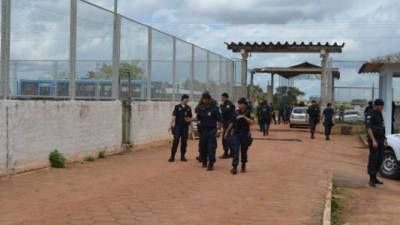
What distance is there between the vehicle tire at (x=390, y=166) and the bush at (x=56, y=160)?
7.20 meters

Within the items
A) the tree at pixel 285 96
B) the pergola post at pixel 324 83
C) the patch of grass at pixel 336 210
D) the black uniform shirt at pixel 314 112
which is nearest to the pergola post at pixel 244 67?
the pergola post at pixel 324 83

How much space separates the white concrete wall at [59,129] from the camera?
39.6ft

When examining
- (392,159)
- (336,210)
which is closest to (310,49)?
(392,159)

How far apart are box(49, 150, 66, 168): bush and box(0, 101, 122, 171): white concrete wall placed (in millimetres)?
121

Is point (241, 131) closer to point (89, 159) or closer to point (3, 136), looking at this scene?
point (89, 159)

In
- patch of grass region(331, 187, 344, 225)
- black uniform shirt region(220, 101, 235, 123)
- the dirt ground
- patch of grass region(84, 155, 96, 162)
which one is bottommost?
patch of grass region(331, 187, 344, 225)

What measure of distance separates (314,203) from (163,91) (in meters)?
13.5

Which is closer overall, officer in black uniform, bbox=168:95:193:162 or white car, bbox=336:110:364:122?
officer in black uniform, bbox=168:95:193:162

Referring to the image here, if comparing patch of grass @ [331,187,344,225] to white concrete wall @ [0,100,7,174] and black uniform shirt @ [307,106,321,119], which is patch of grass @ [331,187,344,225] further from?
black uniform shirt @ [307,106,321,119]

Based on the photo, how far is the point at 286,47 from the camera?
3422 cm

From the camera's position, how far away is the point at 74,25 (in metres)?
14.5

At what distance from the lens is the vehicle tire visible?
1436 cm

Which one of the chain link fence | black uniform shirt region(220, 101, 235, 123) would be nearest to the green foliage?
the chain link fence

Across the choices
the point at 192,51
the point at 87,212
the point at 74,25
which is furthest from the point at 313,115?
the point at 87,212
